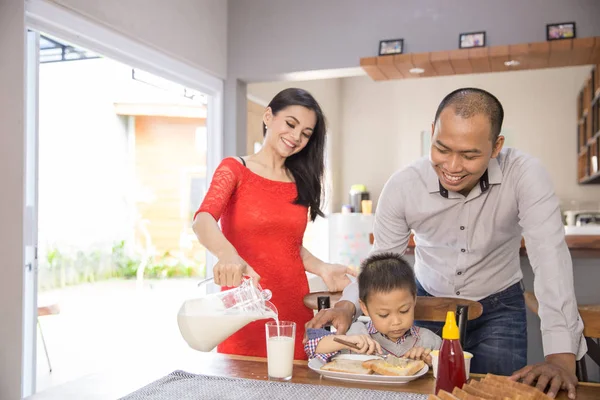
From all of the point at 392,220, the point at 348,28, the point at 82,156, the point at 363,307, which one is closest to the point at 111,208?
the point at 82,156

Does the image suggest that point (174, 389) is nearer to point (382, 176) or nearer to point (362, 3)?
point (362, 3)

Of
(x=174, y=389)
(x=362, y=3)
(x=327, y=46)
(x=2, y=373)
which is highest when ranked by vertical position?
(x=362, y=3)

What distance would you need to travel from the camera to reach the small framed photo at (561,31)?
337 centimetres

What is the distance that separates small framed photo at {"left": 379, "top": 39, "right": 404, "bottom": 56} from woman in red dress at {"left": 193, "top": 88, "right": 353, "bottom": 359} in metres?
1.67

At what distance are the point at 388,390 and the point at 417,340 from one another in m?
0.46

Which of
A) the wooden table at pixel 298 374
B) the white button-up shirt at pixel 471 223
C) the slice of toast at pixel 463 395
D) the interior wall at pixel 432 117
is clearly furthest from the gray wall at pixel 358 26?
the interior wall at pixel 432 117

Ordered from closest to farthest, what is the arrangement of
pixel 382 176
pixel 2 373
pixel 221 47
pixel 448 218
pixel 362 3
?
1. pixel 448 218
2. pixel 2 373
3. pixel 362 3
4. pixel 221 47
5. pixel 382 176

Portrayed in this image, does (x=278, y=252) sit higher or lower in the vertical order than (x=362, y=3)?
lower

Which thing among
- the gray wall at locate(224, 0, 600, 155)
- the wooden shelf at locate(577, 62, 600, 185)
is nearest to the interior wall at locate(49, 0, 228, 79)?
the gray wall at locate(224, 0, 600, 155)

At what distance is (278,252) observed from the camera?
82.4 inches

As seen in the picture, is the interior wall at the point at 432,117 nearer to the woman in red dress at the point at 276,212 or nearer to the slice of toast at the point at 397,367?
the woman in red dress at the point at 276,212

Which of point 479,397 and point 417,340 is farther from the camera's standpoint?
point 417,340

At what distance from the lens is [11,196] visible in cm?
236

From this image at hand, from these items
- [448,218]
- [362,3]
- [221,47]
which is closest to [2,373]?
[448,218]
